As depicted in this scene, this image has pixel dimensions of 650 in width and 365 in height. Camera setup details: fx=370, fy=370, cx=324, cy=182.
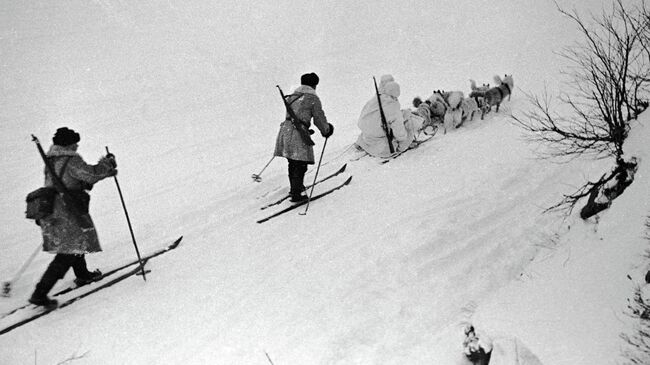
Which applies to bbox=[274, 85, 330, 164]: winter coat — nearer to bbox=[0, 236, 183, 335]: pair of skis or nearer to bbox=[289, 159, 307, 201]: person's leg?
bbox=[289, 159, 307, 201]: person's leg

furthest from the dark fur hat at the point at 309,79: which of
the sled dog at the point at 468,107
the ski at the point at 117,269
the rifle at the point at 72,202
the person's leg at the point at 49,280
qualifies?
the sled dog at the point at 468,107

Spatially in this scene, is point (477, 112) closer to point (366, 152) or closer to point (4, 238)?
point (366, 152)

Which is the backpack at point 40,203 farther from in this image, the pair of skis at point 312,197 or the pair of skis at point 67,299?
the pair of skis at point 312,197

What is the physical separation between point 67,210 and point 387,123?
527 cm

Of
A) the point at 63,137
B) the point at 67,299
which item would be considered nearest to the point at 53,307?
the point at 67,299

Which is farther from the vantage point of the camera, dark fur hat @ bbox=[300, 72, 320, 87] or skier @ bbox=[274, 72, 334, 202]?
dark fur hat @ bbox=[300, 72, 320, 87]

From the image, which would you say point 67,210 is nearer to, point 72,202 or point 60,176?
point 72,202

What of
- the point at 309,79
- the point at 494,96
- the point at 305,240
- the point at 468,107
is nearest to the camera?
the point at 305,240

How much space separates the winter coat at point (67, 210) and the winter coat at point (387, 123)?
15.4 ft

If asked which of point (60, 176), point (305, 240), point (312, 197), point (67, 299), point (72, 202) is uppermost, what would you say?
point (60, 176)

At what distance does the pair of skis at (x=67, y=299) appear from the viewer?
342 cm

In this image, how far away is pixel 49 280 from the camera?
3.61 meters

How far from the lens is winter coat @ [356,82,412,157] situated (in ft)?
22.9

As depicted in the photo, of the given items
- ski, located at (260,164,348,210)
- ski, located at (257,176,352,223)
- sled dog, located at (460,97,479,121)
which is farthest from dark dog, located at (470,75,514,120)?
ski, located at (257,176,352,223)
